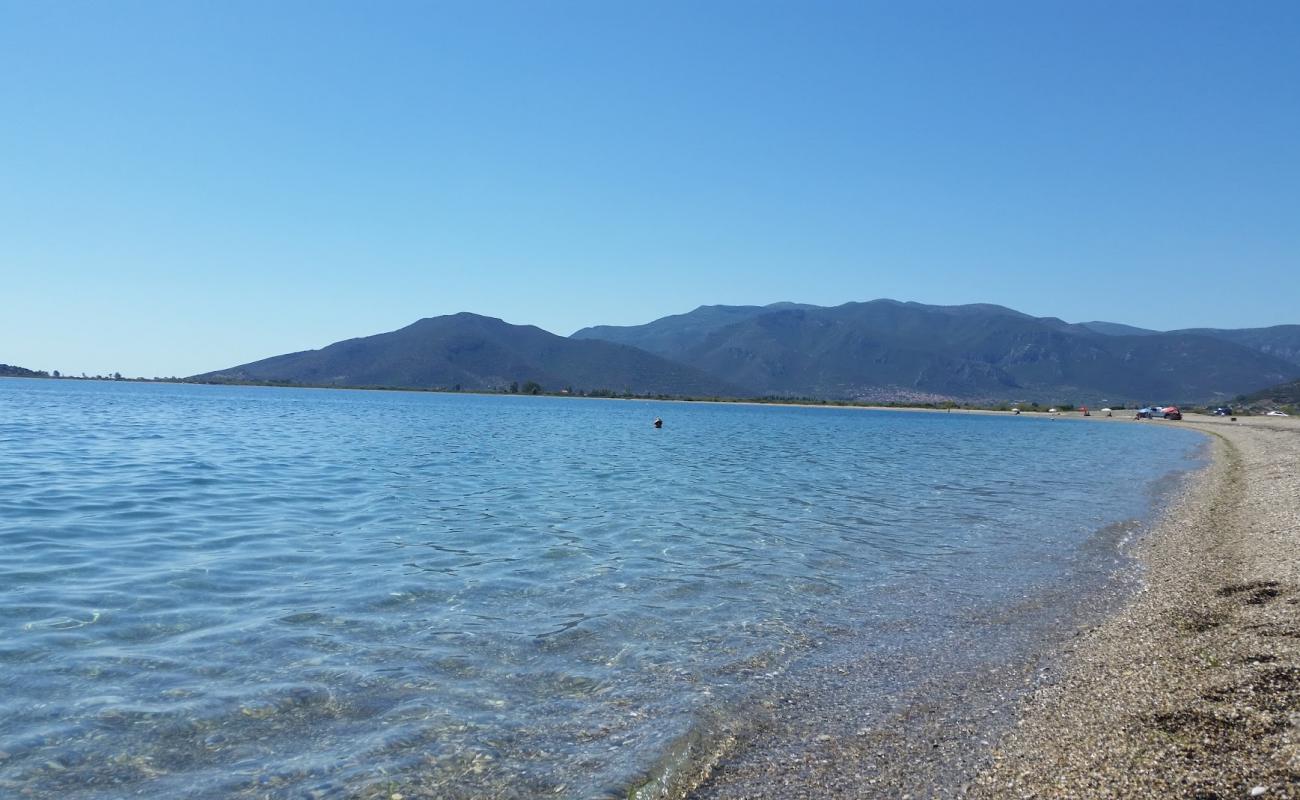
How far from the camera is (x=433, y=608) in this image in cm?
1009

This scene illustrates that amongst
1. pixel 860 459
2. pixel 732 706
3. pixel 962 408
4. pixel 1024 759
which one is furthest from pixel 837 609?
pixel 962 408

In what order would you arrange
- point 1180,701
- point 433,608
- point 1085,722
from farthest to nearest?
point 433,608 < point 1180,701 < point 1085,722

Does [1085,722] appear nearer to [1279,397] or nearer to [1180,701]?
[1180,701]

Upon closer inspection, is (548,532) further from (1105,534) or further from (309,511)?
(1105,534)

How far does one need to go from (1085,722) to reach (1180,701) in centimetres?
90

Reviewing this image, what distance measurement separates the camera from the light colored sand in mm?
5227

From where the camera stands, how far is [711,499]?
70.4ft

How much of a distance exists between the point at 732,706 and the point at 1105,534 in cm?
1323

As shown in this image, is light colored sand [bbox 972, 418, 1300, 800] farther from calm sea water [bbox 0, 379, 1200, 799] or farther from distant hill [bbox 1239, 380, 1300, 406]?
distant hill [bbox 1239, 380, 1300, 406]

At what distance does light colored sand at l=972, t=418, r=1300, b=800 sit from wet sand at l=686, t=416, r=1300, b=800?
0.7 inches

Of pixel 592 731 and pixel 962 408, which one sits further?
pixel 962 408

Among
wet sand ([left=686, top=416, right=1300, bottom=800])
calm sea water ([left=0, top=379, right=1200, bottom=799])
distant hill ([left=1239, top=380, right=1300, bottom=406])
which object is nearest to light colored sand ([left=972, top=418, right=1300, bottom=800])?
wet sand ([left=686, top=416, right=1300, bottom=800])

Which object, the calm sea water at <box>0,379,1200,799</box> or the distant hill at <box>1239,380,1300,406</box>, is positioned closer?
the calm sea water at <box>0,379,1200,799</box>

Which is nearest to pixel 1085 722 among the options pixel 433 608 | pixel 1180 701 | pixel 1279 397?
pixel 1180 701
